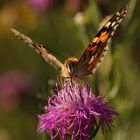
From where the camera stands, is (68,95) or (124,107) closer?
(68,95)

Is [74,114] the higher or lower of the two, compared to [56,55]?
lower

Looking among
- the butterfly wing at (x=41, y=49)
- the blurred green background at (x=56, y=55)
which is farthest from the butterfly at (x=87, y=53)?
the blurred green background at (x=56, y=55)

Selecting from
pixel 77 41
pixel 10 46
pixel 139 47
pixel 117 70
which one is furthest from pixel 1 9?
pixel 117 70

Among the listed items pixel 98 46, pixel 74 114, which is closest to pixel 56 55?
pixel 98 46

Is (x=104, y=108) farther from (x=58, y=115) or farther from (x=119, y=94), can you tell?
(x=119, y=94)

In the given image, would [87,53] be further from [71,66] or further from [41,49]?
[41,49]

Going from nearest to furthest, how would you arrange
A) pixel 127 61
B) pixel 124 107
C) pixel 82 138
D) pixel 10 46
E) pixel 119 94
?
pixel 82 138 < pixel 124 107 < pixel 119 94 < pixel 127 61 < pixel 10 46
